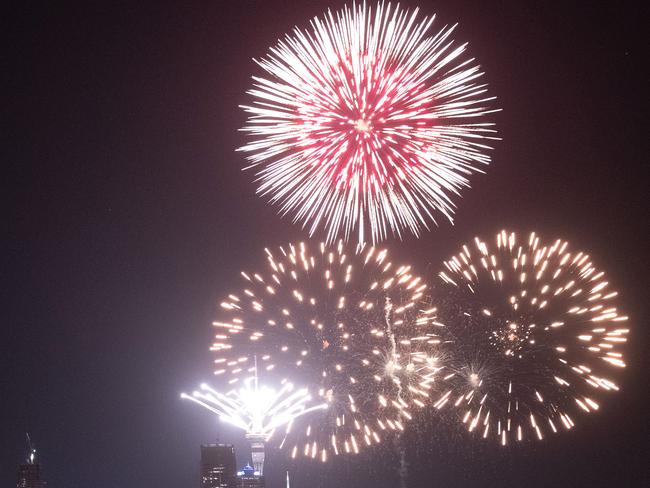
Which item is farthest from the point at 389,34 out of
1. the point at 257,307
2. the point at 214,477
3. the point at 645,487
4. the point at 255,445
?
the point at 214,477

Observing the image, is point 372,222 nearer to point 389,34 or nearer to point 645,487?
point 389,34

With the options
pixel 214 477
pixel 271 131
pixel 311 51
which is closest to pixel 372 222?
pixel 271 131

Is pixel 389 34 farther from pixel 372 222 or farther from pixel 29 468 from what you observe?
pixel 29 468

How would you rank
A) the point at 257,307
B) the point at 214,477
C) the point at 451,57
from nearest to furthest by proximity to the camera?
the point at 451,57, the point at 257,307, the point at 214,477

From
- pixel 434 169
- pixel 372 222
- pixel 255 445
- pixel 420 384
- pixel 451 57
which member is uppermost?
pixel 451 57

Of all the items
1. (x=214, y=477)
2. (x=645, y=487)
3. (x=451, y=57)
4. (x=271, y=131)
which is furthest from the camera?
(x=214, y=477)

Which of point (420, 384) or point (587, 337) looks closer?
point (587, 337)

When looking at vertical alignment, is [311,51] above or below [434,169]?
above
